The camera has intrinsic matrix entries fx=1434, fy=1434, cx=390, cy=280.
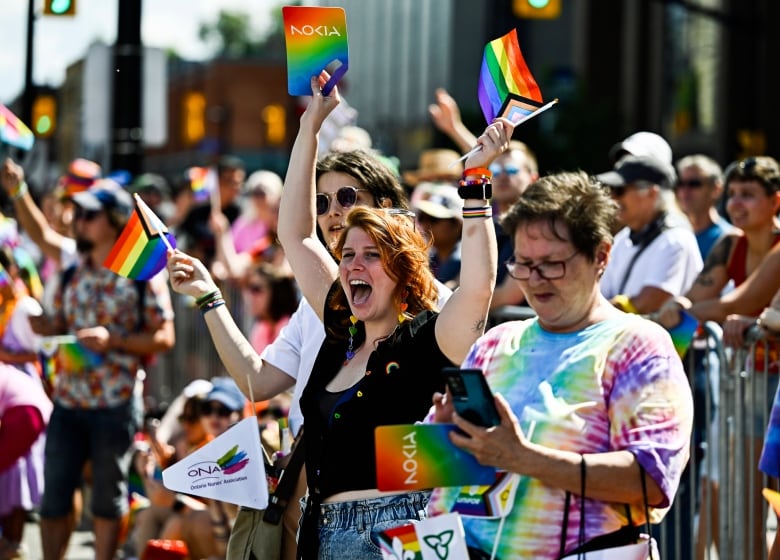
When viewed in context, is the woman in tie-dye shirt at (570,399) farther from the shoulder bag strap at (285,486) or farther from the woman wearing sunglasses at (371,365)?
the shoulder bag strap at (285,486)

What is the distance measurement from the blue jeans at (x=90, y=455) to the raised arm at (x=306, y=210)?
119 inches

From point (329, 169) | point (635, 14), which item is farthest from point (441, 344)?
point (635, 14)

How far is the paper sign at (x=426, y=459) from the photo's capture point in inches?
131

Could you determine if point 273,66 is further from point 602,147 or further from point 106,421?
point 106,421

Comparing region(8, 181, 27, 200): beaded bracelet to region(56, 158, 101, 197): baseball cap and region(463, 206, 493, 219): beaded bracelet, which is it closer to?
region(56, 158, 101, 197): baseball cap

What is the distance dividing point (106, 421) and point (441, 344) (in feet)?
12.8

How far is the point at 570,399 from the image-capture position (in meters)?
3.38

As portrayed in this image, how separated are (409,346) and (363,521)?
528 millimetres

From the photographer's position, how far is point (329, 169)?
16.6ft

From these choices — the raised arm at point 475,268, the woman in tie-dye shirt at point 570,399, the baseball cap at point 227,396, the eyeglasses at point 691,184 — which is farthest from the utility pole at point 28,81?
the woman in tie-dye shirt at point 570,399

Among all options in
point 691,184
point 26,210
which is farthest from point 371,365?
point 26,210

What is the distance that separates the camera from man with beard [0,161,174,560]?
7492 millimetres

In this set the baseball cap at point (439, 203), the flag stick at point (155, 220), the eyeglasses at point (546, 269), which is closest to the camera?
the eyeglasses at point (546, 269)

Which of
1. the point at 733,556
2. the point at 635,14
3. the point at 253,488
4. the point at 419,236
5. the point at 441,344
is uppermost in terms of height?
the point at 635,14
